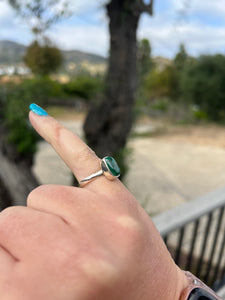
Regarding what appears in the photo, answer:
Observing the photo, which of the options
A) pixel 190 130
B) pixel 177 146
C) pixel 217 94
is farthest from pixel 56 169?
pixel 217 94

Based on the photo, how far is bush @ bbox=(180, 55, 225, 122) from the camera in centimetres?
1517

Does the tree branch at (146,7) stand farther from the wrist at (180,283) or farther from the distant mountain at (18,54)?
the wrist at (180,283)

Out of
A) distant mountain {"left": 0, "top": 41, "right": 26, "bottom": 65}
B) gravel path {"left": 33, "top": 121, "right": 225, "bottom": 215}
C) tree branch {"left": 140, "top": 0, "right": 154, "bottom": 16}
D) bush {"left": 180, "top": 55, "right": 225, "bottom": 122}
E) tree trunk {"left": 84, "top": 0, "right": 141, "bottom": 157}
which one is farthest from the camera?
bush {"left": 180, "top": 55, "right": 225, "bottom": 122}

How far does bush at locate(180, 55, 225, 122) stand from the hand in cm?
1560

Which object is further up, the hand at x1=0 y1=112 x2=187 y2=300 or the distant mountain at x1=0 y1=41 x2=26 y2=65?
the distant mountain at x1=0 y1=41 x2=26 y2=65

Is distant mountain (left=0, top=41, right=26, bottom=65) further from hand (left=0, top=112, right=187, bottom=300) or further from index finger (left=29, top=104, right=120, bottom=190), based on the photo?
hand (left=0, top=112, right=187, bottom=300)

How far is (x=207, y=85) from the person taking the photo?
50.0ft

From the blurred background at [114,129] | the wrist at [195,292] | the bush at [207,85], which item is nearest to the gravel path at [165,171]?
the blurred background at [114,129]

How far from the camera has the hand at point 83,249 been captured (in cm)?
46

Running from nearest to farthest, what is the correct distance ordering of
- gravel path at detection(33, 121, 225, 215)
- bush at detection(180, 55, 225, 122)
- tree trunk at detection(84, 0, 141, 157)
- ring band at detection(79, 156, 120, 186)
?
1. ring band at detection(79, 156, 120, 186)
2. tree trunk at detection(84, 0, 141, 157)
3. gravel path at detection(33, 121, 225, 215)
4. bush at detection(180, 55, 225, 122)

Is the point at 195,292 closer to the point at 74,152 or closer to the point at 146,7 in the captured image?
the point at 74,152

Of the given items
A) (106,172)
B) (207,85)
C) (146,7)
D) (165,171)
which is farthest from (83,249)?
(207,85)

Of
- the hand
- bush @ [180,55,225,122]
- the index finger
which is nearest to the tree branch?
the index finger

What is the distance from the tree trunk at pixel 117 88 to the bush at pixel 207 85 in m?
11.9
